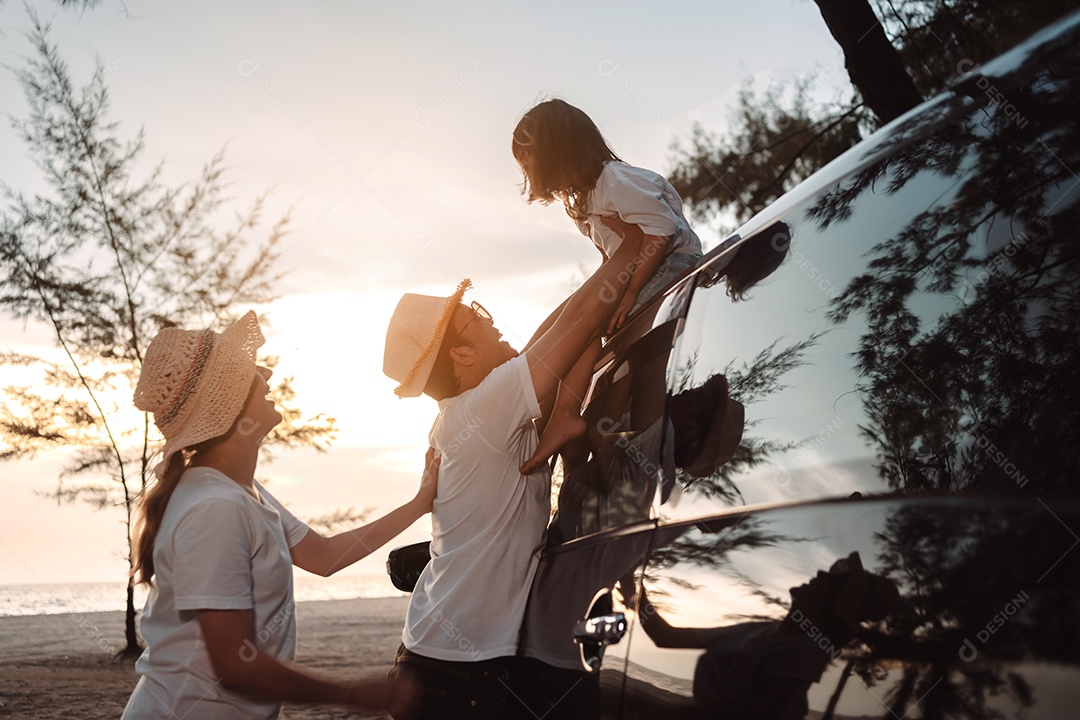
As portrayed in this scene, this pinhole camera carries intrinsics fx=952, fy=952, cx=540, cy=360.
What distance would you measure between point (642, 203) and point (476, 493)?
1.11 meters

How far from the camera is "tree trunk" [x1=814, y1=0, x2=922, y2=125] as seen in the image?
5363 millimetres

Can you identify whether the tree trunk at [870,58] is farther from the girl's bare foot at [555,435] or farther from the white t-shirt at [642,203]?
the girl's bare foot at [555,435]

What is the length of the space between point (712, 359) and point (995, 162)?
744 millimetres

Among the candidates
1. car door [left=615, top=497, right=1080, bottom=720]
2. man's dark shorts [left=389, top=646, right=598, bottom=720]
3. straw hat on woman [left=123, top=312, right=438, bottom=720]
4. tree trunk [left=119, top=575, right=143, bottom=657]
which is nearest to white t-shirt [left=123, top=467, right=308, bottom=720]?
straw hat on woman [left=123, top=312, right=438, bottom=720]

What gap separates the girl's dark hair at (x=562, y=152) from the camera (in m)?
3.31

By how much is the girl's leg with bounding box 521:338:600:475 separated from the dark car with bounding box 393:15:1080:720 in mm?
526

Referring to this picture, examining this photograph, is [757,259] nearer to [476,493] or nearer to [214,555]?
[476,493]

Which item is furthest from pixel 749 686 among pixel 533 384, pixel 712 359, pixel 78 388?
pixel 78 388

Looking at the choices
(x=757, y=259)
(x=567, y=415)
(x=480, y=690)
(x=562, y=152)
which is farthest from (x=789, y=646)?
(x=562, y=152)

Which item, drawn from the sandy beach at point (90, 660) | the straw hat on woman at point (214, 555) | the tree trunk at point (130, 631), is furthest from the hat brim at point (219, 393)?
the tree trunk at point (130, 631)

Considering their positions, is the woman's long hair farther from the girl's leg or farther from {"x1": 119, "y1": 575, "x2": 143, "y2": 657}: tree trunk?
{"x1": 119, "y1": 575, "x2": 143, "y2": 657}: tree trunk

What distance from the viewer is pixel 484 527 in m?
2.44

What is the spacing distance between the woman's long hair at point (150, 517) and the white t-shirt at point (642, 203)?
154 cm

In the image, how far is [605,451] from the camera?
2.30 meters
